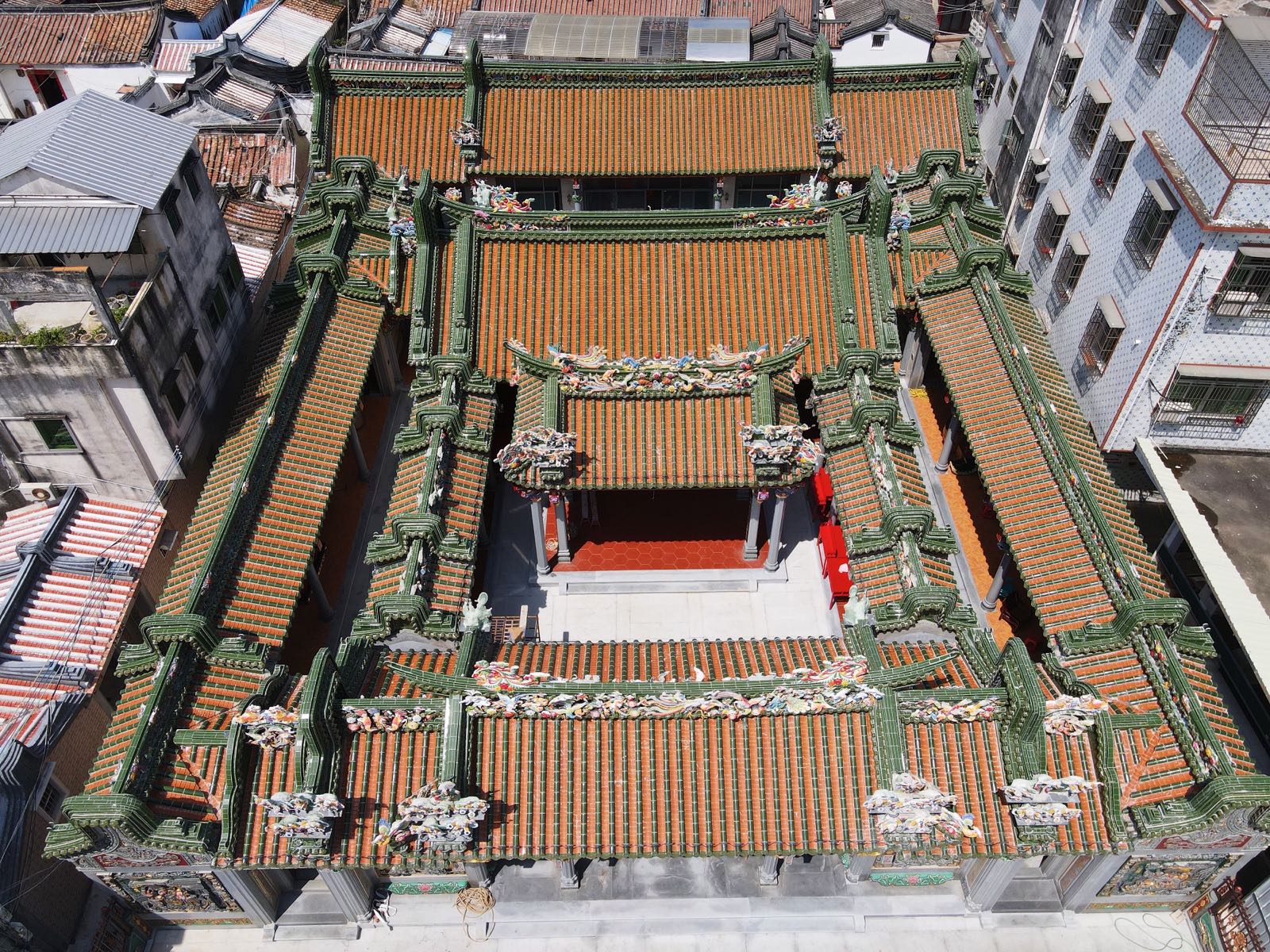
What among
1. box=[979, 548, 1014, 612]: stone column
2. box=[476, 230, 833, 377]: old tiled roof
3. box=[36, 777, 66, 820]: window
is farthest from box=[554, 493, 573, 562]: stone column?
box=[36, 777, 66, 820]: window

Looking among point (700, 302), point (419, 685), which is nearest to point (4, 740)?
point (419, 685)

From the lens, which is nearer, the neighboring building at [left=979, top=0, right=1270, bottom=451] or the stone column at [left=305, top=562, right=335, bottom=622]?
the neighboring building at [left=979, top=0, right=1270, bottom=451]

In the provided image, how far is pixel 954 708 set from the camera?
20.3m

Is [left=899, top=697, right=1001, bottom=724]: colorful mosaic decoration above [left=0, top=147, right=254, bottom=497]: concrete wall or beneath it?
beneath

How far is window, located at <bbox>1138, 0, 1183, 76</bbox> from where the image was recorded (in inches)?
1150

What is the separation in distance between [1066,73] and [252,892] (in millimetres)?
42527

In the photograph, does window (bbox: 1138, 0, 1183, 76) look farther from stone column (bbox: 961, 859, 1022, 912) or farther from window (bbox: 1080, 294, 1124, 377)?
stone column (bbox: 961, 859, 1022, 912)

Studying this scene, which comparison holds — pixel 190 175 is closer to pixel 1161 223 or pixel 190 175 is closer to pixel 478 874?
pixel 478 874

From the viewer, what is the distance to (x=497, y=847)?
19.8m

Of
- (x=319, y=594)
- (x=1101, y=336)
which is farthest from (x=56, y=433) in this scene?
(x=1101, y=336)

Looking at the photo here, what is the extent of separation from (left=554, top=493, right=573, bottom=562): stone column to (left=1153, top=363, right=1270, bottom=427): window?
2048 centimetres

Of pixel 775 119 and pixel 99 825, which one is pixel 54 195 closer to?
pixel 99 825

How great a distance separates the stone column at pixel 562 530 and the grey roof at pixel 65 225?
15871mm

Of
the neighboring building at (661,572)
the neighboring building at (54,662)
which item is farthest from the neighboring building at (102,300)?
the neighboring building at (661,572)
